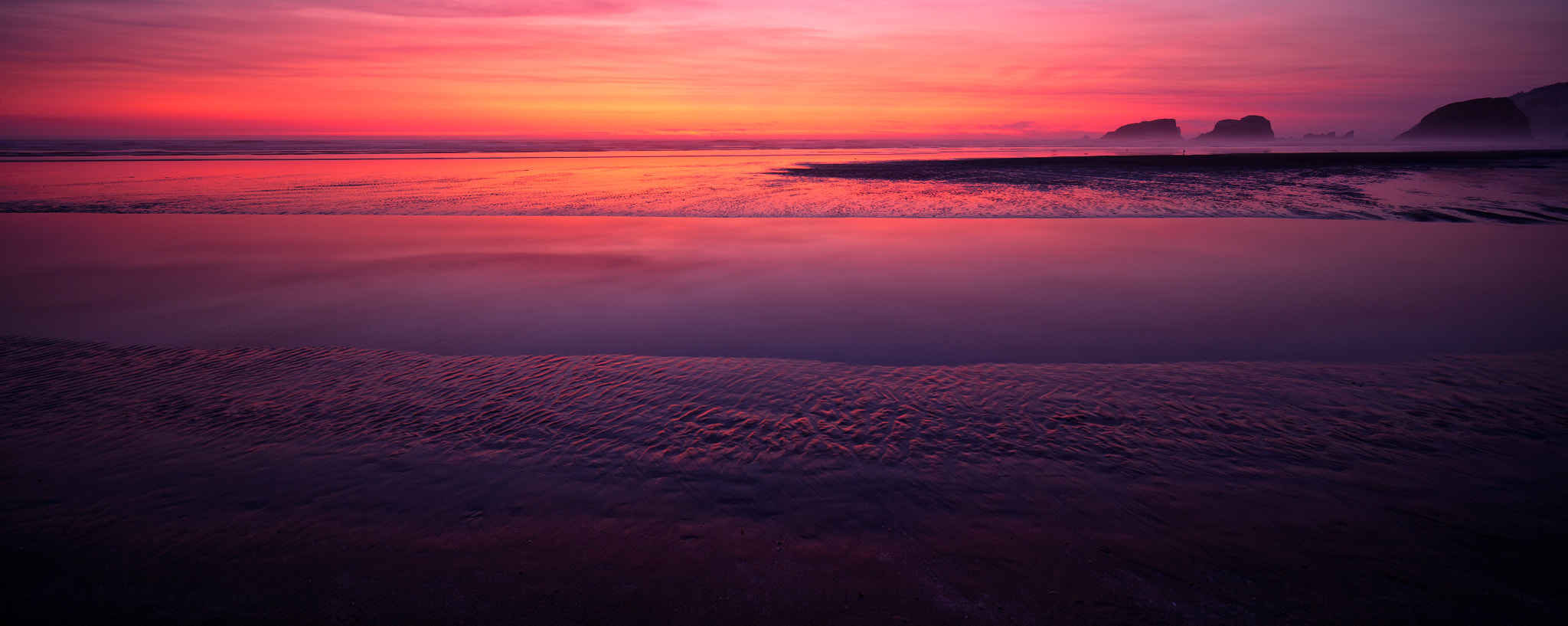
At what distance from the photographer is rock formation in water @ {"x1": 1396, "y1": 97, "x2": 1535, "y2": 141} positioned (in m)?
149

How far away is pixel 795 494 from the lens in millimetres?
4949

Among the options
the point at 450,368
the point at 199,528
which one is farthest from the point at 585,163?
the point at 199,528

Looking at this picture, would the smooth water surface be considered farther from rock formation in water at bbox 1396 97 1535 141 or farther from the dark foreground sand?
rock formation in water at bbox 1396 97 1535 141

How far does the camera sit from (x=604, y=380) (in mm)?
7254

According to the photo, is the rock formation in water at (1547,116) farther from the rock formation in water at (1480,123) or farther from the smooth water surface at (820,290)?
the smooth water surface at (820,290)

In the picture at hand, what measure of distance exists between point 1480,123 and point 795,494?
234114mm

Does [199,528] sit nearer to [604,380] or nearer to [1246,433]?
[604,380]

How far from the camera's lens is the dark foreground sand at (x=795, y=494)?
12.7 feet

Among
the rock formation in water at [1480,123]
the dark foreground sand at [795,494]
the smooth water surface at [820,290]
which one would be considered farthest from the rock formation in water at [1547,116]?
the dark foreground sand at [795,494]

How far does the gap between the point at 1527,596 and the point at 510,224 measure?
65.4 ft

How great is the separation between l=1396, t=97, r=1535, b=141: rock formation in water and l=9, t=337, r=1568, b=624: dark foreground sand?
19471 cm

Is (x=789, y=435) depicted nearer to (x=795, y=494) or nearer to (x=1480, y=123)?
(x=795, y=494)

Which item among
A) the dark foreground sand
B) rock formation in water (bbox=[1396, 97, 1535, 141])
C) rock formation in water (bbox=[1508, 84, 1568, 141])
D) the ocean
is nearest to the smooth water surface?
the ocean

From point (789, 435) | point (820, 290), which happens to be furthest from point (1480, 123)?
point (789, 435)
